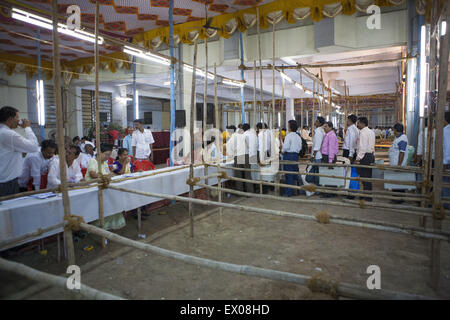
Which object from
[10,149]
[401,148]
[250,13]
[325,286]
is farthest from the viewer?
[250,13]

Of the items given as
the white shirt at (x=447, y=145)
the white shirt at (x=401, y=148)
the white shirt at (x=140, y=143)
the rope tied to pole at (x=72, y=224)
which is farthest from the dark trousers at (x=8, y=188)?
the white shirt at (x=401, y=148)

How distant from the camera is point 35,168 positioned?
13.1 feet

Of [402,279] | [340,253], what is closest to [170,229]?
[340,253]

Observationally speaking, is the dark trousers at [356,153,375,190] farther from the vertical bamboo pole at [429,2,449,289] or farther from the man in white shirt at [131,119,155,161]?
the man in white shirt at [131,119,155,161]

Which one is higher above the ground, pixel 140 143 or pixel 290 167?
pixel 140 143

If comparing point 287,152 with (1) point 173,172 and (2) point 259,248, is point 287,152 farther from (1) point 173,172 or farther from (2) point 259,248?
(2) point 259,248

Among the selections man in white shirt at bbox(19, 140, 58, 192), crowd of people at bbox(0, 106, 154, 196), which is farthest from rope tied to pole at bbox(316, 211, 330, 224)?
man in white shirt at bbox(19, 140, 58, 192)

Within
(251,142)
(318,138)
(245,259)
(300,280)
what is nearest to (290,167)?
(318,138)

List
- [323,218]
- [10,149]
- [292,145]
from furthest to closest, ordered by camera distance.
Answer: [292,145] → [10,149] → [323,218]

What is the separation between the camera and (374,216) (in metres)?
5.00

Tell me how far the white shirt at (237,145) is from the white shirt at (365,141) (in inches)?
91.0

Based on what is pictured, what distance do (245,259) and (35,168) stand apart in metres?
3.00

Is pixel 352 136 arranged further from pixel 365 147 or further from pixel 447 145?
pixel 447 145
